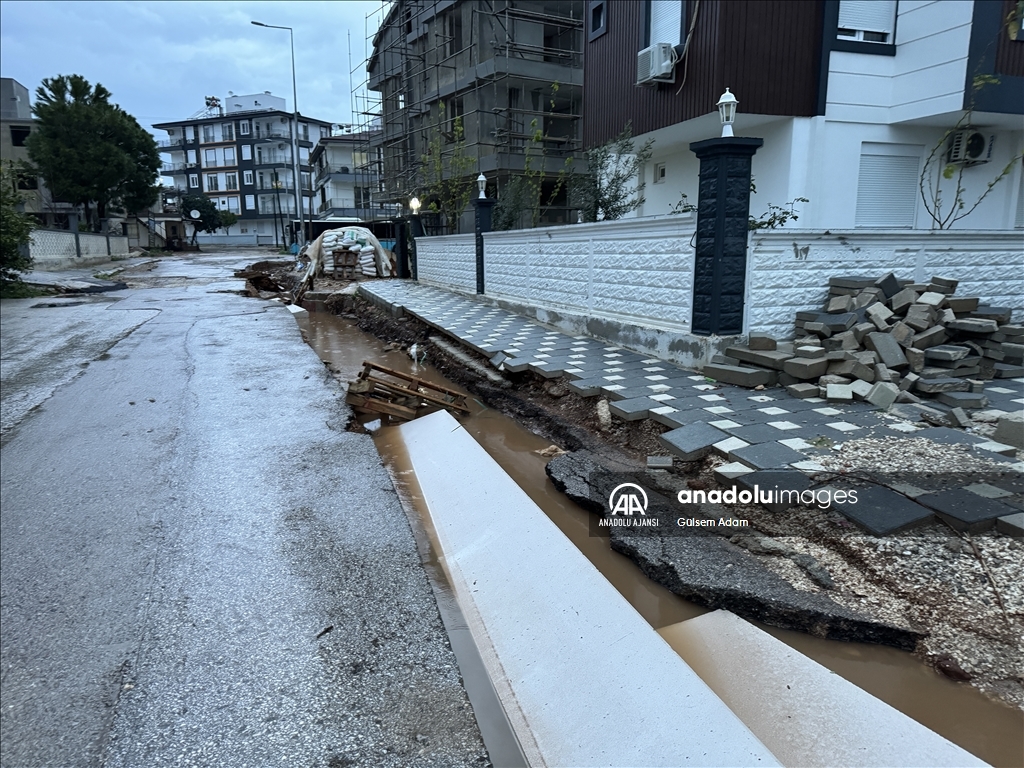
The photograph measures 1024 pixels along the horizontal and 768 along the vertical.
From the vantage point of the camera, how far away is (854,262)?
6840 millimetres

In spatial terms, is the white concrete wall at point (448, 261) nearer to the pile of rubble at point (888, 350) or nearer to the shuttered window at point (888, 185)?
the shuttered window at point (888, 185)

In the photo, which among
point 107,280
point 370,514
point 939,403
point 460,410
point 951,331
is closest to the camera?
point 370,514

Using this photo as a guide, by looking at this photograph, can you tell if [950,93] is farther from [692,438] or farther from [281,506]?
[281,506]

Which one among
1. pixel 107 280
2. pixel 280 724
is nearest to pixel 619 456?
pixel 280 724

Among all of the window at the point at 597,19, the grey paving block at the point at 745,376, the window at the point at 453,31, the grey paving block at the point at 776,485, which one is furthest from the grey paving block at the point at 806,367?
the window at the point at 453,31

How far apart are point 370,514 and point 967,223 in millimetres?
12660

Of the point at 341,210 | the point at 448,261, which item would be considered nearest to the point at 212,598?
the point at 448,261

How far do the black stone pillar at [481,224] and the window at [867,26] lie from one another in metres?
7.00

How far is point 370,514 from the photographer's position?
14.1 ft

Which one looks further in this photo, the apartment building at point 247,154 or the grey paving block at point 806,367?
the apartment building at point 247,154

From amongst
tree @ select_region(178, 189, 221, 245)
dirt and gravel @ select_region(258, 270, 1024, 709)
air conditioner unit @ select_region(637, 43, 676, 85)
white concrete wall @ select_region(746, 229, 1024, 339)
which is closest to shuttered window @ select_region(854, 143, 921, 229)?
air conditioner unit @ select_region(637, 43, 676, 85)

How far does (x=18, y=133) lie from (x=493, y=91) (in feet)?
126

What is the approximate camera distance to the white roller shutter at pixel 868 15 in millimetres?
10656

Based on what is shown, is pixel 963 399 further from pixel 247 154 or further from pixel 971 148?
pixel 247 154
